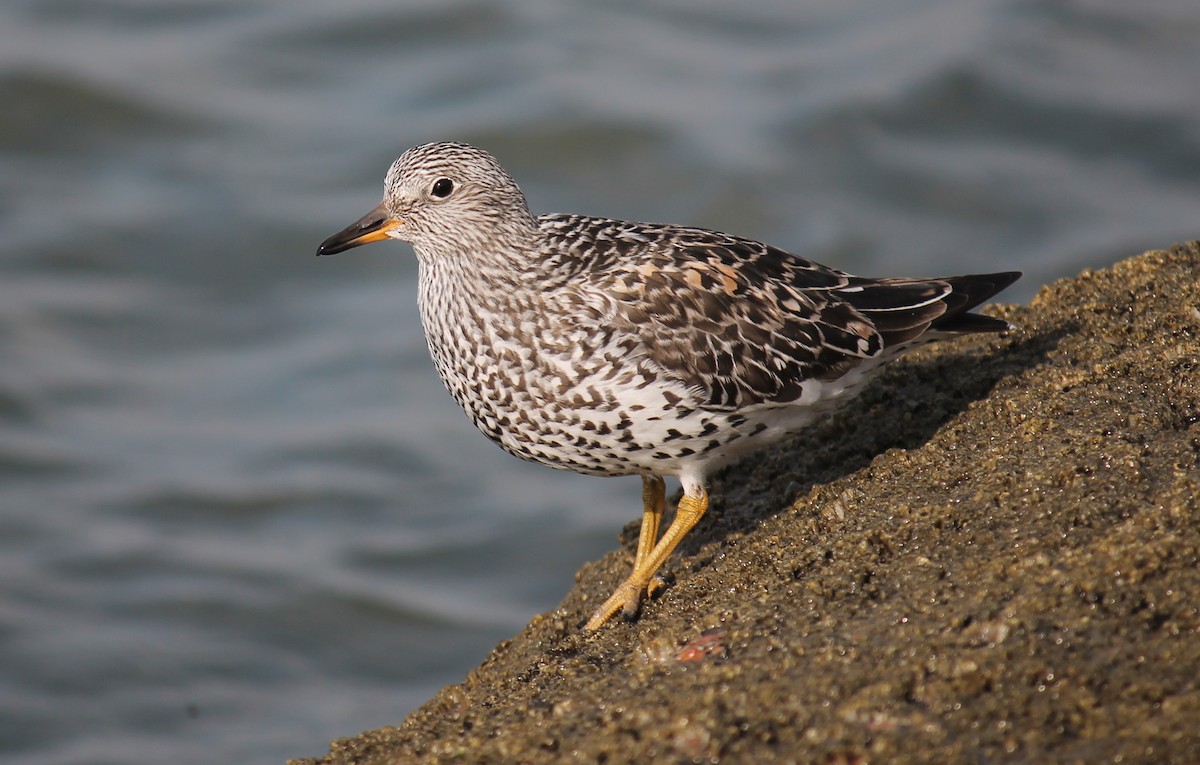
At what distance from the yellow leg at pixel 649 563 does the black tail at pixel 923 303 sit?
124 cm

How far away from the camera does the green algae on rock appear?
13.3ft

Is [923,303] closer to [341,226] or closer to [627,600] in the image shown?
[627,600]

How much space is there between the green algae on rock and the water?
4.18 m

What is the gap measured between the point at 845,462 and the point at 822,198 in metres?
8.60

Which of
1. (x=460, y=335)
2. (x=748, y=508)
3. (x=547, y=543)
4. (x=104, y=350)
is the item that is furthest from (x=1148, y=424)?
(x=104, y=350)

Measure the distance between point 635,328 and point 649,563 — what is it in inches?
43.7

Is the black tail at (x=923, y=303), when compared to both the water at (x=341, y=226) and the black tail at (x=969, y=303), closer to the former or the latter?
the black tail at (x=969, y=303)

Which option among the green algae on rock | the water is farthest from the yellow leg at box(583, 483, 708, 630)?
the water

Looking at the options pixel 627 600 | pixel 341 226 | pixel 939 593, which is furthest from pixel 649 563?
pixel 341 226

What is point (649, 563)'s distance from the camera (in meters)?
6.28

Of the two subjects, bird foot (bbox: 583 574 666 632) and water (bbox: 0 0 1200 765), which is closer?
bird foot (bbox: 583 574 666 632)

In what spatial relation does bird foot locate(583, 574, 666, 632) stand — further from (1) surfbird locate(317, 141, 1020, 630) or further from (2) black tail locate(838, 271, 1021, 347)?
(2) black tail locate(838, 271, 1021, 347)

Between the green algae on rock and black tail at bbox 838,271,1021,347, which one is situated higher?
black tail at bbox 838,271,1021,347

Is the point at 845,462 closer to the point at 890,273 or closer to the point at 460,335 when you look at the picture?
the point at 460,335
